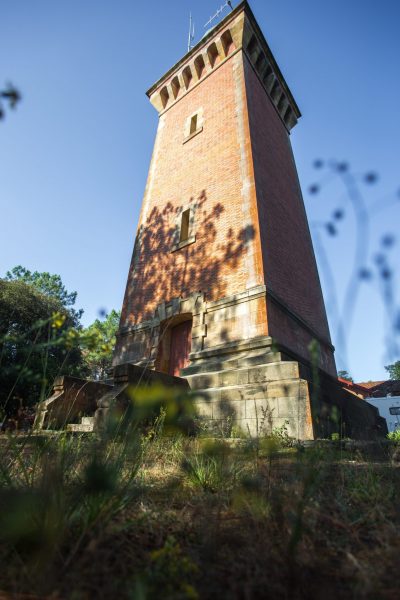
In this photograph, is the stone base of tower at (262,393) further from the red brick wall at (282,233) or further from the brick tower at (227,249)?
the red brick wall at (282,233)

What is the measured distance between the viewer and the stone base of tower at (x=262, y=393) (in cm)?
524

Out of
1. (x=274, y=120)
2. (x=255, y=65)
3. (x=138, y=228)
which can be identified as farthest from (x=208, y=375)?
(x=255, y=65)

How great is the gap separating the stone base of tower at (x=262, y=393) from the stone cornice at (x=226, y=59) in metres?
11.9

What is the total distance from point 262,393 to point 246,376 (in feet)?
1.95

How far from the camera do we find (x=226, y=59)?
12594 mm

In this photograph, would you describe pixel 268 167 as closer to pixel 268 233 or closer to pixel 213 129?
pixel 213 129

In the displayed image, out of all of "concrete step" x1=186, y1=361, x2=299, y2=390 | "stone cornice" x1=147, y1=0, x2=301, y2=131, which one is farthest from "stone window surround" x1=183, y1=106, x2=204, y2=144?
"concrete step" x1=186, y1=361, x2=299, y2=390

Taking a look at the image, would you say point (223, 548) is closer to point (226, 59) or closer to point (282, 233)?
point (282, 233)

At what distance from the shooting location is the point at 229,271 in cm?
854

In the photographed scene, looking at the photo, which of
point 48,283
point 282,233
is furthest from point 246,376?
point 48,283

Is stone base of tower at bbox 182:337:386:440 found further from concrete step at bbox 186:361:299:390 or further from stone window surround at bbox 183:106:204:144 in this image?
stone window surround at bbox 183:106:204:144

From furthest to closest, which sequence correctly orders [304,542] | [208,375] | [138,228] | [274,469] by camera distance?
[138,228], [208,375], [274,469], [304,542]

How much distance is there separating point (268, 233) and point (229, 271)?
5.21ft

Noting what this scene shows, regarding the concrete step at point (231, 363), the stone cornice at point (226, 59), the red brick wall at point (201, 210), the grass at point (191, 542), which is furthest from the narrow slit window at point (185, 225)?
the grass at point (191, 542)
